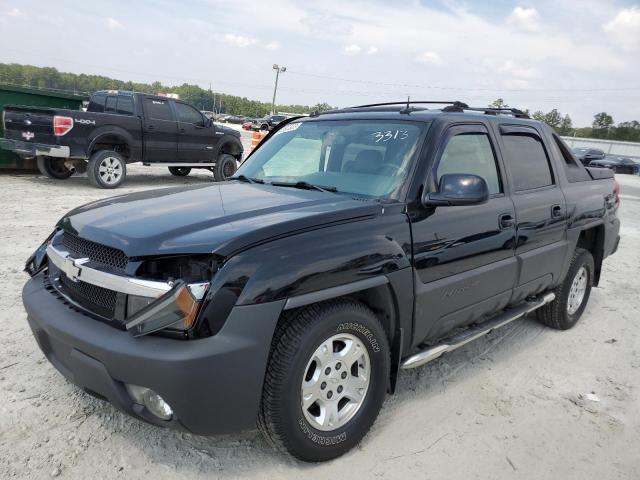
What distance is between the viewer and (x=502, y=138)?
12.9 feet

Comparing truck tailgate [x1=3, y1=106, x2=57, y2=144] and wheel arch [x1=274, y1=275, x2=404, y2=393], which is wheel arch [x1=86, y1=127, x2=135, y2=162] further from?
wheel arch [x1=274, y1=275, x2=404, y2=393]

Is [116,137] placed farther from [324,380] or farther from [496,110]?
[324,380]

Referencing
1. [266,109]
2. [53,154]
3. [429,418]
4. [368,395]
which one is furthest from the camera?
[266,109]

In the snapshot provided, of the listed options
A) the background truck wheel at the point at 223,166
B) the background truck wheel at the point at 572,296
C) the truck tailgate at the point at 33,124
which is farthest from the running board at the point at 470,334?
the background truck wheel at the point at 223,166

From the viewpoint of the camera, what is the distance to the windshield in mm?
3299

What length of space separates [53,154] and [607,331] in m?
9.57

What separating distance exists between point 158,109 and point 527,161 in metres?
9.46

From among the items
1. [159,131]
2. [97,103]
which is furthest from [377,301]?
[97,103]

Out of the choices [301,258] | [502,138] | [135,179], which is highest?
[502,138]

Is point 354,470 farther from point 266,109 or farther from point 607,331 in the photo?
point 266,109

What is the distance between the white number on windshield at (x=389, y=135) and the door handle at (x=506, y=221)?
0.88m

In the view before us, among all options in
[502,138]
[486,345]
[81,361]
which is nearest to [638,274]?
[486,345]

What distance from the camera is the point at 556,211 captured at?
4266 mm

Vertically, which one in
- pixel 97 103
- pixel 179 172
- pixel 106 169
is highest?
pixel 97 103
